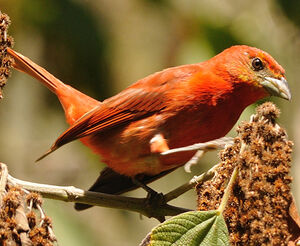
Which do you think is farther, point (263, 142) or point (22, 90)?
point (22, 90)

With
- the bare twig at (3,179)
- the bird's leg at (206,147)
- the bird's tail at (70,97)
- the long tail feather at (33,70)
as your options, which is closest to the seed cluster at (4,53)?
the bare twig at (3,179)

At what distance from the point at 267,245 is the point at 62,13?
9.30 ft

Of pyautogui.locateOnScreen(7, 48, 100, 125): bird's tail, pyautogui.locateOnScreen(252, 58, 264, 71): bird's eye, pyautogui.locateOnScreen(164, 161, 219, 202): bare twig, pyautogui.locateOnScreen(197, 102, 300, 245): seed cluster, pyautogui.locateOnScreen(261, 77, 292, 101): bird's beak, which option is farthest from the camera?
pyautogui.locateOnScreen(7, 48, 100, 125): bird's tail

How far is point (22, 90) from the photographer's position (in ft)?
21.1

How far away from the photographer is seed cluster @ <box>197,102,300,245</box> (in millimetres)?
2002

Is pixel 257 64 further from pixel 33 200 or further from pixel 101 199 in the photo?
pixel 33 200

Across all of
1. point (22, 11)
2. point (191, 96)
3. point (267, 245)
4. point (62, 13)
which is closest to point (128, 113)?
point (191, 96)

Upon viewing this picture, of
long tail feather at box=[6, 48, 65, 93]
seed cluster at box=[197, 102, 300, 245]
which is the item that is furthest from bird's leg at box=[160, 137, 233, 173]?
long tail feather at box=[6, 48, 65, 93]

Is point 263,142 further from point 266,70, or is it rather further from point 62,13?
point 62,13

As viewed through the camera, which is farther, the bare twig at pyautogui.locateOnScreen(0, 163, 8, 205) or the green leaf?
the bare twig at pyautogui.locateOnScreen(0, 163, 8, 205)

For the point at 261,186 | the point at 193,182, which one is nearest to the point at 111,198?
the point at 193,182

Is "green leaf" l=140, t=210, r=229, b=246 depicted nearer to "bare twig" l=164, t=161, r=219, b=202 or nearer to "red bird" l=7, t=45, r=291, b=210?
"bare twig" l=164, t=161, r=219, b=202

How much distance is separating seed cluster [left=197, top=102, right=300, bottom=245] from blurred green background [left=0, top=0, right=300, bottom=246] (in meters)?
1.48

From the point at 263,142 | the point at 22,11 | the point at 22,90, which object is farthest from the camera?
the point at 22,90
